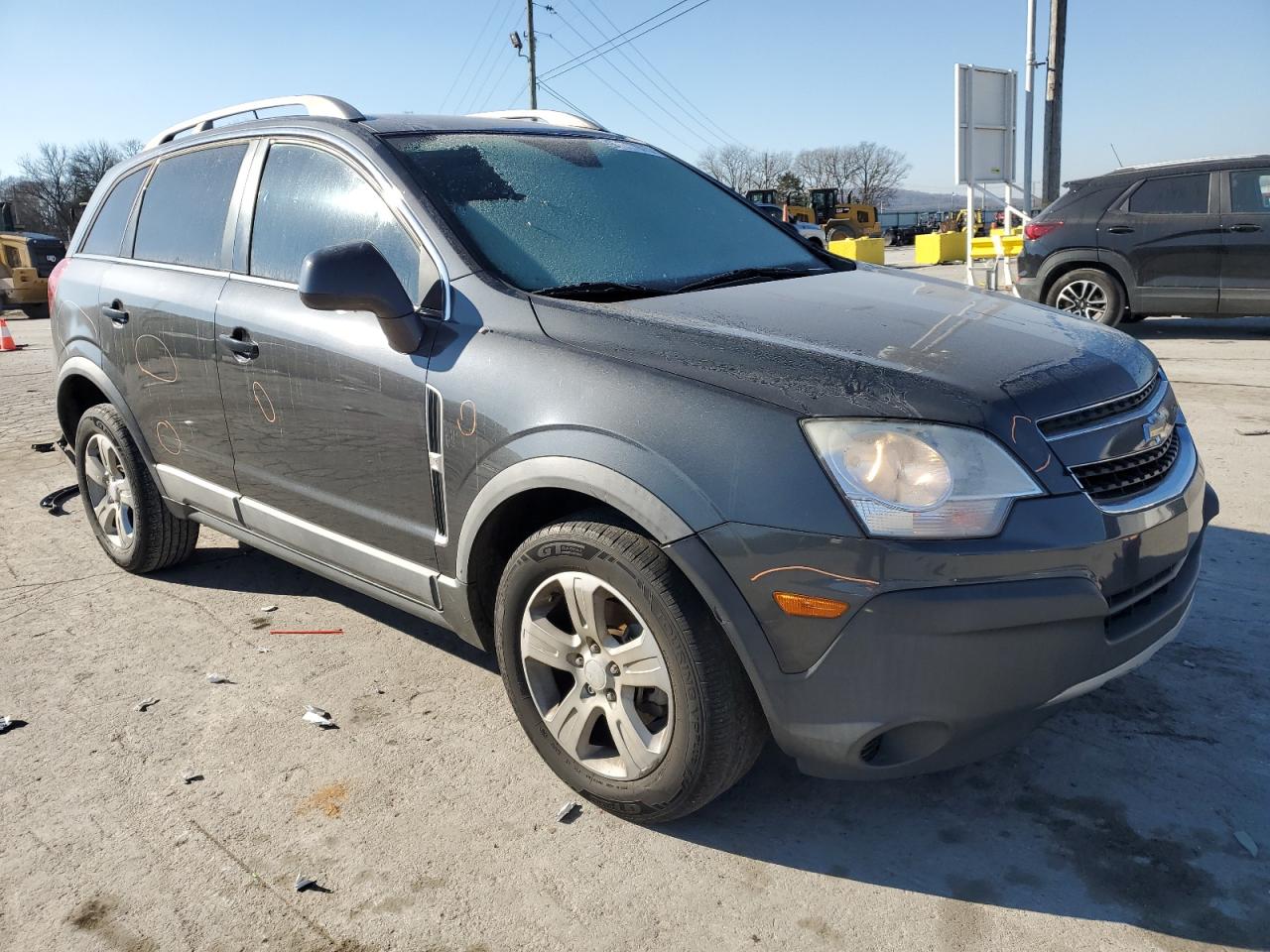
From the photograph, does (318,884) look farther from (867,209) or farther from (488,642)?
(867,209)

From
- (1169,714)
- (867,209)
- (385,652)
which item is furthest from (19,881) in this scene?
(867,209)

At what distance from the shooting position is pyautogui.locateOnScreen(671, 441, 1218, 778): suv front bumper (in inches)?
82.2

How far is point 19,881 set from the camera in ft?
8.16

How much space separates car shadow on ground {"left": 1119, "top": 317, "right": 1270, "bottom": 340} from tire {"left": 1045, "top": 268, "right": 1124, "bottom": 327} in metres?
0.76

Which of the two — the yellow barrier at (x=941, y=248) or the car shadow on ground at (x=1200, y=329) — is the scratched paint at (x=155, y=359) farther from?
the yellow barrier at (x=941, y=248)

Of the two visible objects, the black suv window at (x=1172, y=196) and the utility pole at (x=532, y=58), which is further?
the utility pole at (x=532, y=58)

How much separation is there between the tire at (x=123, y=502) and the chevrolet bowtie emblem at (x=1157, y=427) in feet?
12.1

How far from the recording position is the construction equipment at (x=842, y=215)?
38375 millimetres

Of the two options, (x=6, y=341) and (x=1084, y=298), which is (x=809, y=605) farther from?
(x=6, y=341)

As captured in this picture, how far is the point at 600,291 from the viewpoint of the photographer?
286cm

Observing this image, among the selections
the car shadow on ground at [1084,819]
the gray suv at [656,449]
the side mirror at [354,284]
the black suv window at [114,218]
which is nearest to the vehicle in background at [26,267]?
the black suv window at [114,218]

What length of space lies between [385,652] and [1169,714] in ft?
8.38

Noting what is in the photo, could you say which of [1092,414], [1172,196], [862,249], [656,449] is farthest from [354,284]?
[862,249]

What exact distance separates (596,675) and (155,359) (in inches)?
93.9
